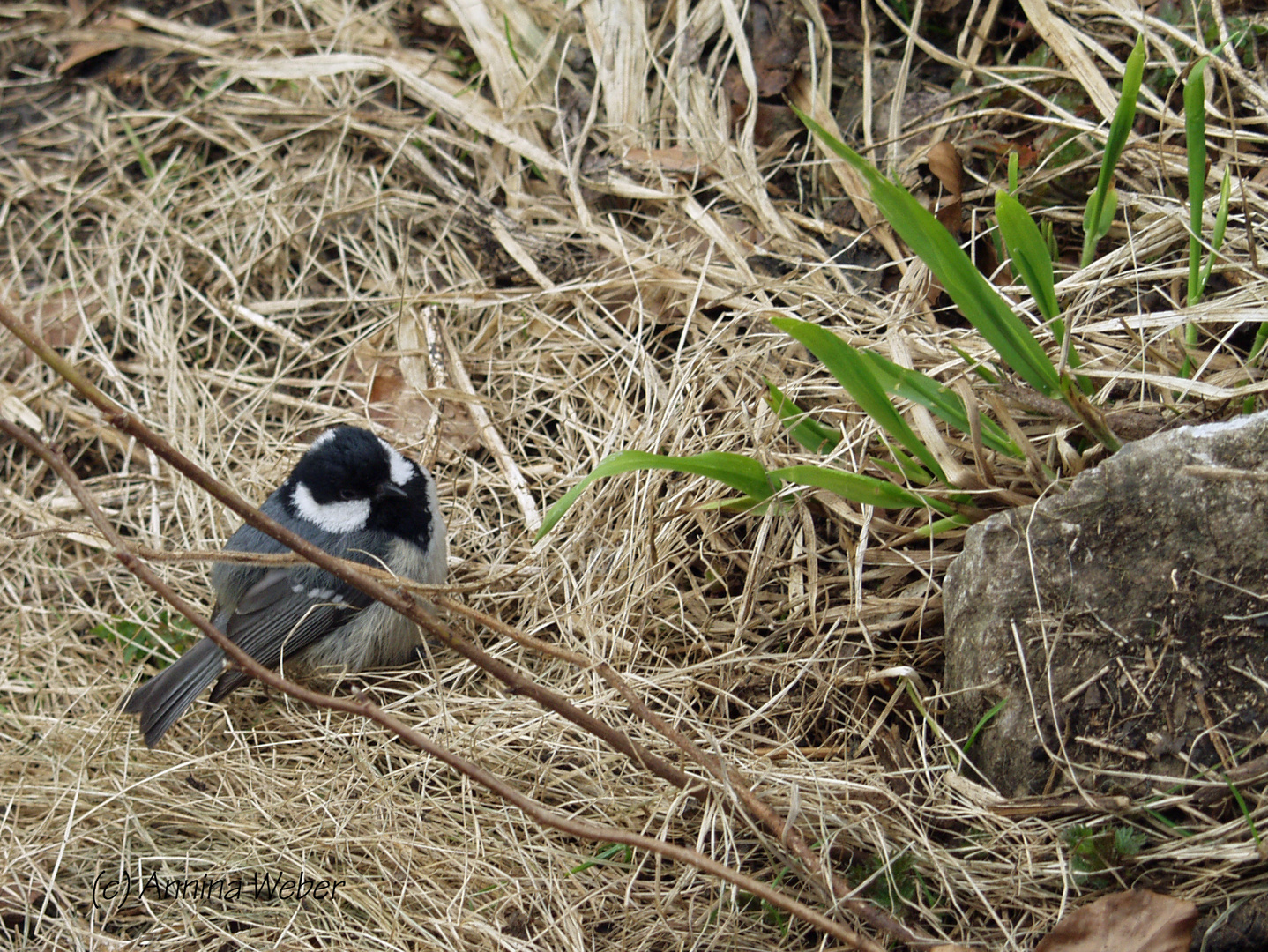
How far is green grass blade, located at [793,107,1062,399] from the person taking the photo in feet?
7.27

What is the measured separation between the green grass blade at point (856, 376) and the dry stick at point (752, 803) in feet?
2.73

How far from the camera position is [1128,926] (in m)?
1.81

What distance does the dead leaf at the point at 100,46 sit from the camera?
14.8 feet

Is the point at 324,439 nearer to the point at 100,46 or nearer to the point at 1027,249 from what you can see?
the point at 1027,249

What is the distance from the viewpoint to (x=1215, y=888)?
6.07ft

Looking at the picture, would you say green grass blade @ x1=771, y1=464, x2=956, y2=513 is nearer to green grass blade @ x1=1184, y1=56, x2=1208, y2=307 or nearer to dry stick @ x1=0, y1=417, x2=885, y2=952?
green grass blade @ x1=1184, y1=56, x2=1208, y2=307

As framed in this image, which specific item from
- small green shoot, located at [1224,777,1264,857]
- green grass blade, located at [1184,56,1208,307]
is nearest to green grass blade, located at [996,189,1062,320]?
green grass blade, located at [1184,56,1208,307]

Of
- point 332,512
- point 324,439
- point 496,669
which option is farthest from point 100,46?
point 496,669

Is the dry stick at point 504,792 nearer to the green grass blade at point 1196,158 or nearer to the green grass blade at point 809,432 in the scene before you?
the green grass blade at point 809,432

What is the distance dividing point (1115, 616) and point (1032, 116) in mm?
1590

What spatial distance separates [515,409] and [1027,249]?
5.64 ft

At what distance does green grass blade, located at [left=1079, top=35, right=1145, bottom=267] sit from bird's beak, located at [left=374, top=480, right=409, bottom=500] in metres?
1.98

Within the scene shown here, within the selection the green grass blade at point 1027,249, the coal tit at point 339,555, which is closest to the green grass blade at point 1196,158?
the green grass blade at point 1027,249

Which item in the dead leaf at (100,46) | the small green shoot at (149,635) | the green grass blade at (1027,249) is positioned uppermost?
the dead leaf at (100,46)
